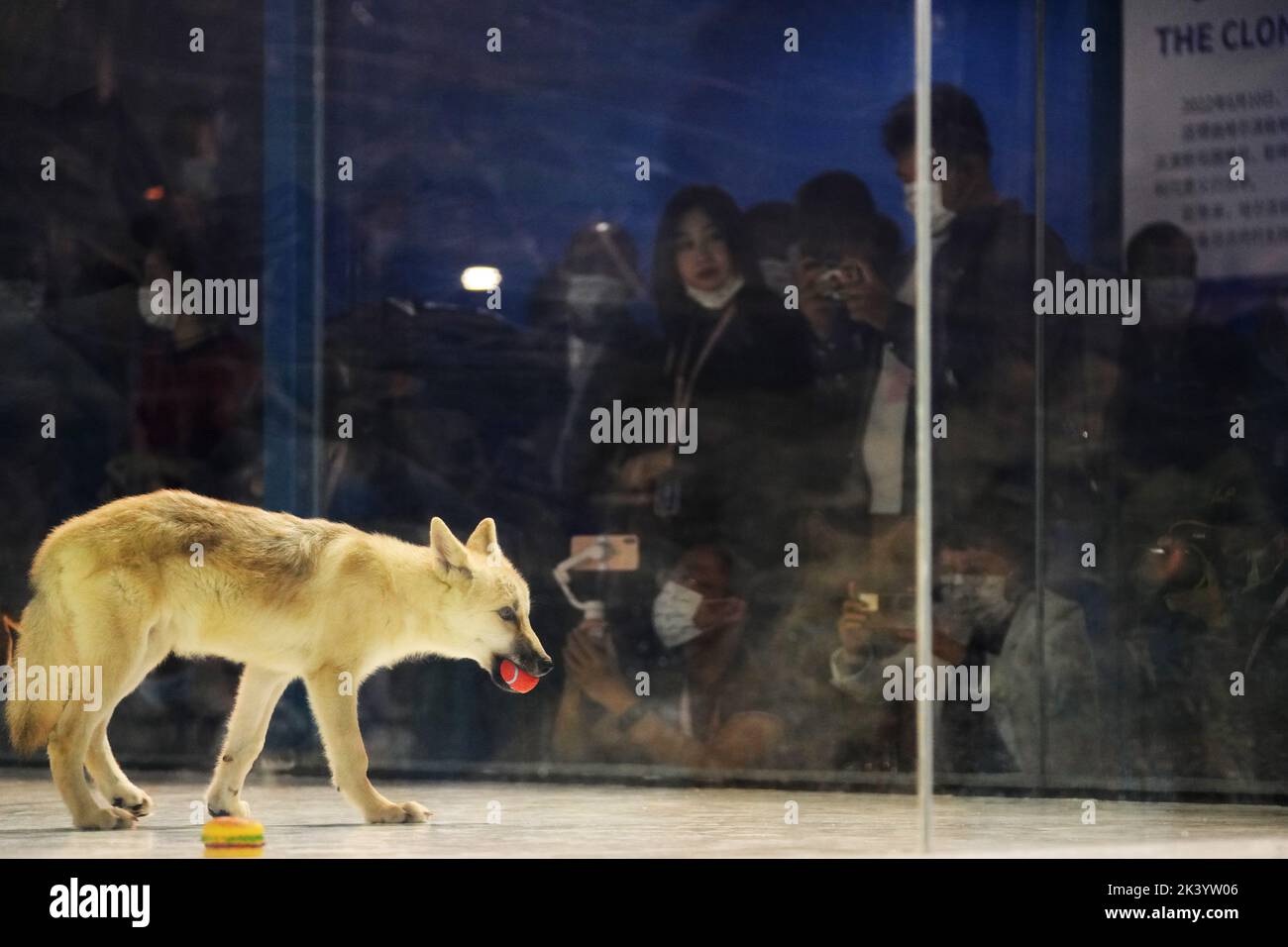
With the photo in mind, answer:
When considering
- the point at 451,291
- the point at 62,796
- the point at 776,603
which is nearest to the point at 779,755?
the point at 776,603

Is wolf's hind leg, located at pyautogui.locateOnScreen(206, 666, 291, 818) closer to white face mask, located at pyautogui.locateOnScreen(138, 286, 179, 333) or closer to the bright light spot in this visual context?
white face mask, located at pyautogui.locateOnScreen(138, 286, 179, 333)

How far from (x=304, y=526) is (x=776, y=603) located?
5.76ft

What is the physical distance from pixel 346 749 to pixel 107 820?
76 cm

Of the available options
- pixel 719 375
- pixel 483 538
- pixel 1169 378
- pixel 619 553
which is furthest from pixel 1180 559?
pixel 483 538

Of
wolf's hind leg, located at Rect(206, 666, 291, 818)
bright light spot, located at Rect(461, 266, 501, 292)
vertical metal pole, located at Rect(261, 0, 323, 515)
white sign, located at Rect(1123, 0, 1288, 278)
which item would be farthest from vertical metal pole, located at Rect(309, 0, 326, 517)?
white sign, located at Rect(1123, 0, 1288, 278)

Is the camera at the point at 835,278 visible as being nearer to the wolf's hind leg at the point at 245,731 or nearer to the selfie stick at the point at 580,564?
the selfie stick at the point at 580,564

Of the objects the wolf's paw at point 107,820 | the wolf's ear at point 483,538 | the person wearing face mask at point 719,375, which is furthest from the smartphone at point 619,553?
the wolf's paw at point 107,820

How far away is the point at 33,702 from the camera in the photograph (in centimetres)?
582

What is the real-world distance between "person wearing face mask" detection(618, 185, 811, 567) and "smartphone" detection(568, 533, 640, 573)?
0.14m

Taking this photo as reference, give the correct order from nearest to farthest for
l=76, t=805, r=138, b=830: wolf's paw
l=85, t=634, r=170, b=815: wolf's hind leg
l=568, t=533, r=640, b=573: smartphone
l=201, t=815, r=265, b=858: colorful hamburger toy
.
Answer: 1. l=201, t=815, r=265, b=858: colorful hamburger toy
2. l=76, t=805, r=138, b=830: wolf's paw
3. l=85, t=634, r=170, b=815: wolf's hind leg
4. l=568, t=533, r=640, b=573: smartphone

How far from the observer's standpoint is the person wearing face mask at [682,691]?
6504 mm

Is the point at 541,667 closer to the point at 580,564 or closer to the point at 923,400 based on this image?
the point at 580,564

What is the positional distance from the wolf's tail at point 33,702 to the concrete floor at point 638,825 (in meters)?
0.21

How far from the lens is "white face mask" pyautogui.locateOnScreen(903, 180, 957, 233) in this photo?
21.8 feet
